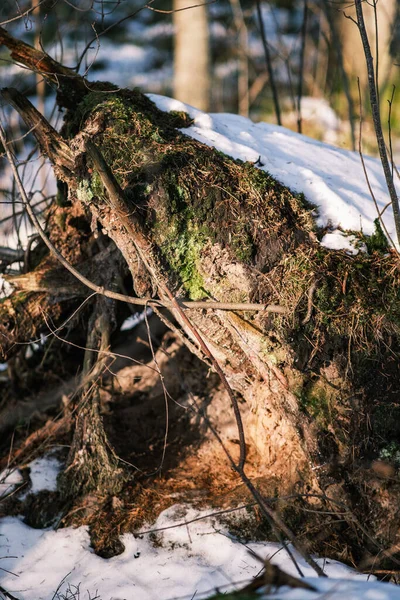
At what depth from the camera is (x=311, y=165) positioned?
3.83 metres

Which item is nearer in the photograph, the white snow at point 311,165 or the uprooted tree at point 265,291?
the uprooted tree at point 265,291

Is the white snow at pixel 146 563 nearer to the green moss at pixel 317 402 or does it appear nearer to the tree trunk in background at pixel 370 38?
the green moss at pixel 317 402

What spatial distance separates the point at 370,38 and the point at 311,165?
5890 millimetres

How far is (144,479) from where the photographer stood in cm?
370

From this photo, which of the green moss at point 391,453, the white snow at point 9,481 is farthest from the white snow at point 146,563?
the green moss at point 391,453

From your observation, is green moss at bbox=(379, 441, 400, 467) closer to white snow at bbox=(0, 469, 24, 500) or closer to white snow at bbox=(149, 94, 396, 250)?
white snow at bbox=(149, 94, 396, 250)

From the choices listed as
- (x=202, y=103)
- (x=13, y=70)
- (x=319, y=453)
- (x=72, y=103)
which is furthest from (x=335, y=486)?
(x=13, y=70)

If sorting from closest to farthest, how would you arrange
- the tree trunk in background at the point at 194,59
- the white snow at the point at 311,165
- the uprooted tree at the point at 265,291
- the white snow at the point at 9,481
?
the uprooted tree at the point at 265,291
the white snow at the point at 311,165
the white snow at the point at 9,481
the tree trunk in background at the point at 194,59

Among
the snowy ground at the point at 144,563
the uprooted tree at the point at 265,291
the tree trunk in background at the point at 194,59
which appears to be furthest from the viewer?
the tree trunk in background at the point at 194,59

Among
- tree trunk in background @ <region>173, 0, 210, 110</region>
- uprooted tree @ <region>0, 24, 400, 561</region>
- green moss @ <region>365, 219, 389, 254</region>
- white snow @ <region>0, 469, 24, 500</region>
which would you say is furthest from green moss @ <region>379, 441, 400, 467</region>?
tree trunk in background @ <region>173, 0, 210, 110</region>

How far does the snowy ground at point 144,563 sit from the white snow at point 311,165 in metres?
1.83

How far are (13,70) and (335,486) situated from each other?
1044cm

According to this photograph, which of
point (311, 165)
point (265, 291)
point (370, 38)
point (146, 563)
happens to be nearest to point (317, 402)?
point (265, 291)

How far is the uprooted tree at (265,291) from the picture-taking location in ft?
9.77
